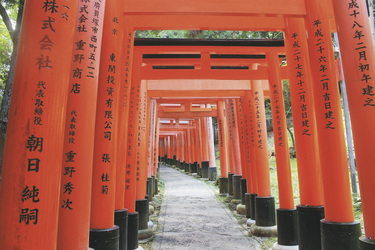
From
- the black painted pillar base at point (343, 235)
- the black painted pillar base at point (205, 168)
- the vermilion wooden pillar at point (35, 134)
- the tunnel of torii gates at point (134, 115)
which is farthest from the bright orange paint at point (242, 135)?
the black painted pillar base at point (205, 168)

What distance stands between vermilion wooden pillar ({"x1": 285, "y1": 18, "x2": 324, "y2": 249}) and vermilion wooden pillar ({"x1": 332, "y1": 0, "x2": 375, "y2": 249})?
1.12 metres

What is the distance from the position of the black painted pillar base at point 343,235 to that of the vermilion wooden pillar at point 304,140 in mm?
715

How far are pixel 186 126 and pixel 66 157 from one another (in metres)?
19.1

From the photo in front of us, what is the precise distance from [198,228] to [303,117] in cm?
362

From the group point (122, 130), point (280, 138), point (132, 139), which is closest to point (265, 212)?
point (280, 138)

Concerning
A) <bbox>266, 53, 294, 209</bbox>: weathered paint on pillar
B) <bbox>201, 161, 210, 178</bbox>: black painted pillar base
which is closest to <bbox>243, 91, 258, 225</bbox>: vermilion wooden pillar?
<bbox>266, 53, 294, 209</bbox>: weathered paint on pillar

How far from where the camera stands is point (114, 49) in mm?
3398

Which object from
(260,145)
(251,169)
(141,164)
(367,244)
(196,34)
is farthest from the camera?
(196,34)

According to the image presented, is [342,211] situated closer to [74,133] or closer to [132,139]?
[74,133]

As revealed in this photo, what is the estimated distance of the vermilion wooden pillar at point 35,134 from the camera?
1.69 meters

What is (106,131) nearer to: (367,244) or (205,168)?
(367,244)

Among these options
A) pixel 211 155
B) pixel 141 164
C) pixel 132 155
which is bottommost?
pixel 141 164

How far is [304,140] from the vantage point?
13.1 feet

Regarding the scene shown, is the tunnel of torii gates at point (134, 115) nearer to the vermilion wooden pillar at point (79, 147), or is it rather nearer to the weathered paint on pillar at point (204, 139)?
the vermilion wooden pillar at point (79, 147)
